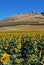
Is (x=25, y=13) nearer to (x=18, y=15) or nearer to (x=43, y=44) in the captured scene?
(x=18, y=15)

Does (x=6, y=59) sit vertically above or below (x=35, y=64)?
above

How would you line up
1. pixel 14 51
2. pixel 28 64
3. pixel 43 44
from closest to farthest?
pixel 28 64 → pixel 14 51 → pixel 43 44

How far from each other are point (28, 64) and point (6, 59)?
179 cm

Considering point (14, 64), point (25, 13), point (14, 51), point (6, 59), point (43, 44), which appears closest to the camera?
point (6, 59)

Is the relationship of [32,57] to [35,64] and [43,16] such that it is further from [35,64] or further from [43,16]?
[43,16]

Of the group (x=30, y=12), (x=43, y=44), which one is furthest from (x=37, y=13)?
(x=43, y=44)

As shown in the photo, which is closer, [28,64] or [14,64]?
[14,64]


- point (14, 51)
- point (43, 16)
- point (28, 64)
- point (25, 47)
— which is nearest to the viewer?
point (28, 64)

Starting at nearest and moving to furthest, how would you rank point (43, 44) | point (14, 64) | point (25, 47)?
1. point (14, 64)
2. point (25, 47)
3. point (43, 44)

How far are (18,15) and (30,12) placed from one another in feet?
25.6

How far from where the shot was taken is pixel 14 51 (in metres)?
8.88

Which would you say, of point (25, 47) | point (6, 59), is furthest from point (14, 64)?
point (25, 47)

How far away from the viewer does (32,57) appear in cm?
750

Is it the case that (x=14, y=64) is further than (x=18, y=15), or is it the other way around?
(x=18, y=15)
